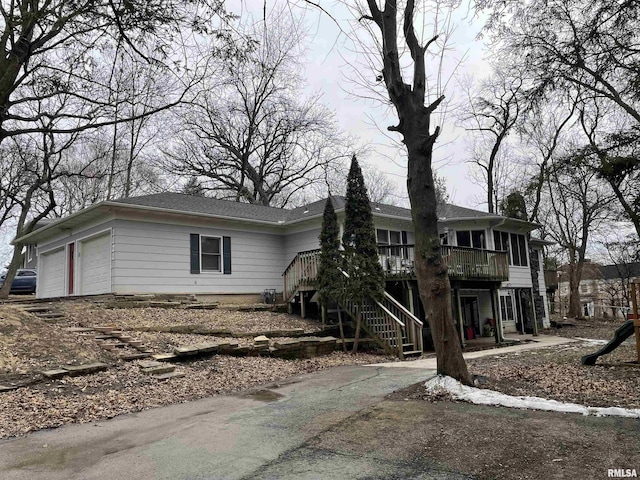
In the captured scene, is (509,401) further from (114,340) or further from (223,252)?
(223,252)

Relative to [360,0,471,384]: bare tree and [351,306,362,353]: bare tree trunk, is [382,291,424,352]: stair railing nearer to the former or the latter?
[351,306,362,353]: bare tree trunk

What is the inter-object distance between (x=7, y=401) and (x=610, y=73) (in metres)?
12.5

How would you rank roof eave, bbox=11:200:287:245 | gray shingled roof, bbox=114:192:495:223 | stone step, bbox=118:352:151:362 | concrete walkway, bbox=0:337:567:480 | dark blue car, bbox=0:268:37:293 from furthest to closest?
dark blue car, bbox=0:268:37:293
gray shingled roof, bbox=114:192:495:223
roof eave, bbox=11:200:287:245
stone step, bbox=118:352:151:362
concrete walkway, bbox=0:337:567:480

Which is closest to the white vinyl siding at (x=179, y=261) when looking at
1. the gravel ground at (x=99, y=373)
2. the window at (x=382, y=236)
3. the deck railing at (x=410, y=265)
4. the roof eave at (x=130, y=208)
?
the roof eave at (x=130, y=208)

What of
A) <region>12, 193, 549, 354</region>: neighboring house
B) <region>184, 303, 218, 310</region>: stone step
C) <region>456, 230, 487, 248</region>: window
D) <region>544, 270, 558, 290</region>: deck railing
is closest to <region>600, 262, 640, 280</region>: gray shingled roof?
<region>544, 270, 558, 290</region>: deck railing

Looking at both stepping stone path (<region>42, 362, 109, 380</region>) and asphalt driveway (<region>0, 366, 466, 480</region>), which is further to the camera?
stepping stone path (<region>42, 362, 109, 380</region>)

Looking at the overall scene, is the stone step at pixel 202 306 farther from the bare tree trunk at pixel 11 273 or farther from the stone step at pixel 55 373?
the bare tree trunk at pixel 11 273

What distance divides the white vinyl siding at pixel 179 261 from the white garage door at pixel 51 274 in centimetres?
466

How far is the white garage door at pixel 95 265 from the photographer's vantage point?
47.5 ft

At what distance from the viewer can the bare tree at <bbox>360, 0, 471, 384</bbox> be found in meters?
6.27

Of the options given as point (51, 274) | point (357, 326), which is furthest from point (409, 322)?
point (51, 274)

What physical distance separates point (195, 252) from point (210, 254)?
0.61 m

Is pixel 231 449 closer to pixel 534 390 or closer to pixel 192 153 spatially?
pixel 534 390

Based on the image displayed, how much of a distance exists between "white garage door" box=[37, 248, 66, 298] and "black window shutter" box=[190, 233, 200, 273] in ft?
17.4
